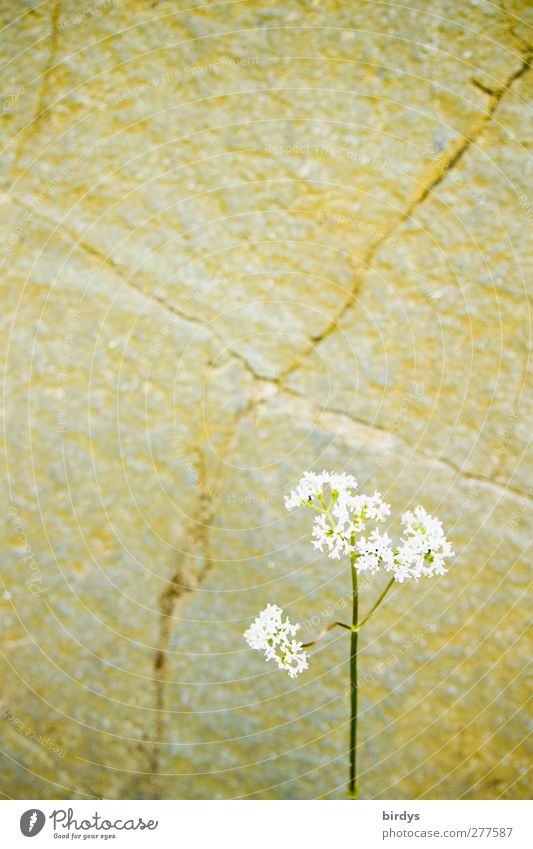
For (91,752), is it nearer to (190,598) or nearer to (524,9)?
(190,598)

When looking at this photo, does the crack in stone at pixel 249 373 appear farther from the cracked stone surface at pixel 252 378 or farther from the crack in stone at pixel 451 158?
the crack in stone at pixel 451 158

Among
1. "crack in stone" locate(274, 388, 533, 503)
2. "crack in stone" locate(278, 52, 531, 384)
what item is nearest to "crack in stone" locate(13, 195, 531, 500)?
"crack in stone" locate(274, 388, 533, 503)

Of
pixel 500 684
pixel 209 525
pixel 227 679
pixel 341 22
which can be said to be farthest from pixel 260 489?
pixel 341 22

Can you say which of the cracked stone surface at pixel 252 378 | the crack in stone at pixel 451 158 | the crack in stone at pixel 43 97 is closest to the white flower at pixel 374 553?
the cracked stone surface at pixel 252 378

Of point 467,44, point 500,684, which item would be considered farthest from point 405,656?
point 467,44

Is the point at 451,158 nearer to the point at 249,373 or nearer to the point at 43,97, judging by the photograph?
the point at 249,373

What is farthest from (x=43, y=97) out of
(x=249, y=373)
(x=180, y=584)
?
(x=180, y=584)

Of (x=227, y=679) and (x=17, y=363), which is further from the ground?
(x=17, y=363)
